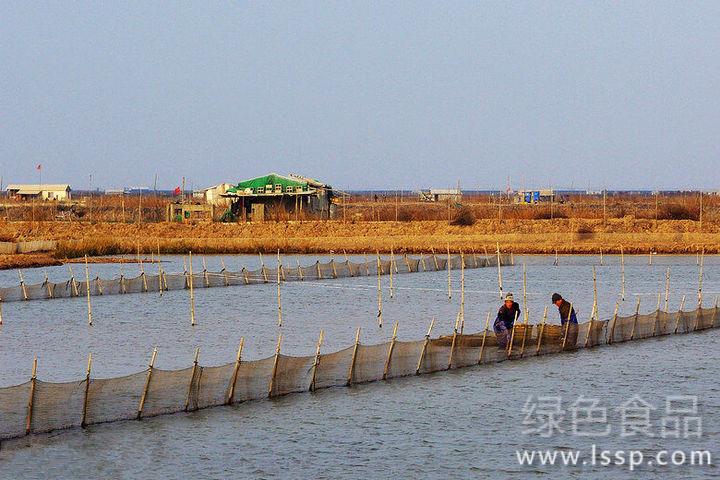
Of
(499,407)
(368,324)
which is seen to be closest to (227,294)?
(368,324)

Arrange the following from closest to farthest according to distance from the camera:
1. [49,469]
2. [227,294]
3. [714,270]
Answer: [49,469]
[227,294]
[714,270]

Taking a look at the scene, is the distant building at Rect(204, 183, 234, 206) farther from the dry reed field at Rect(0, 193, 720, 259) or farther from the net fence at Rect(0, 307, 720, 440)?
the net fence at Rect(0, 307, 720, 440)

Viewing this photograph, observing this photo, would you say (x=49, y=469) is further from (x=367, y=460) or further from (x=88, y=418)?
(x=367, y=460)

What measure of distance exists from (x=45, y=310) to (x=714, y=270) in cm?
3630

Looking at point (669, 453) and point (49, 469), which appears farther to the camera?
point (669, 453)

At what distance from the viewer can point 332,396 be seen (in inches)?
875

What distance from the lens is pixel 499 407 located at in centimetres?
2242

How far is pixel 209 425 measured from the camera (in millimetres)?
19828

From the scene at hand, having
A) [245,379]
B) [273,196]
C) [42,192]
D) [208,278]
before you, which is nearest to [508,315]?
[245,379]

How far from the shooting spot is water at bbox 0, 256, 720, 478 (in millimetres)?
17891

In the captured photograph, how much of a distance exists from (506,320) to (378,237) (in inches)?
1928

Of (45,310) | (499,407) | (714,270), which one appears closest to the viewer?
(499,407)

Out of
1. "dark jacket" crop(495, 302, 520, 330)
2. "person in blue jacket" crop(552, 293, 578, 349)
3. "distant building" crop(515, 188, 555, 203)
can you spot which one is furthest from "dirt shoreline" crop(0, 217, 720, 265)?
"dark jacket" crop(495, 302, 520, 330)

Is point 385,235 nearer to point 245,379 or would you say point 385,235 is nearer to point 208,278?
point 208,278
